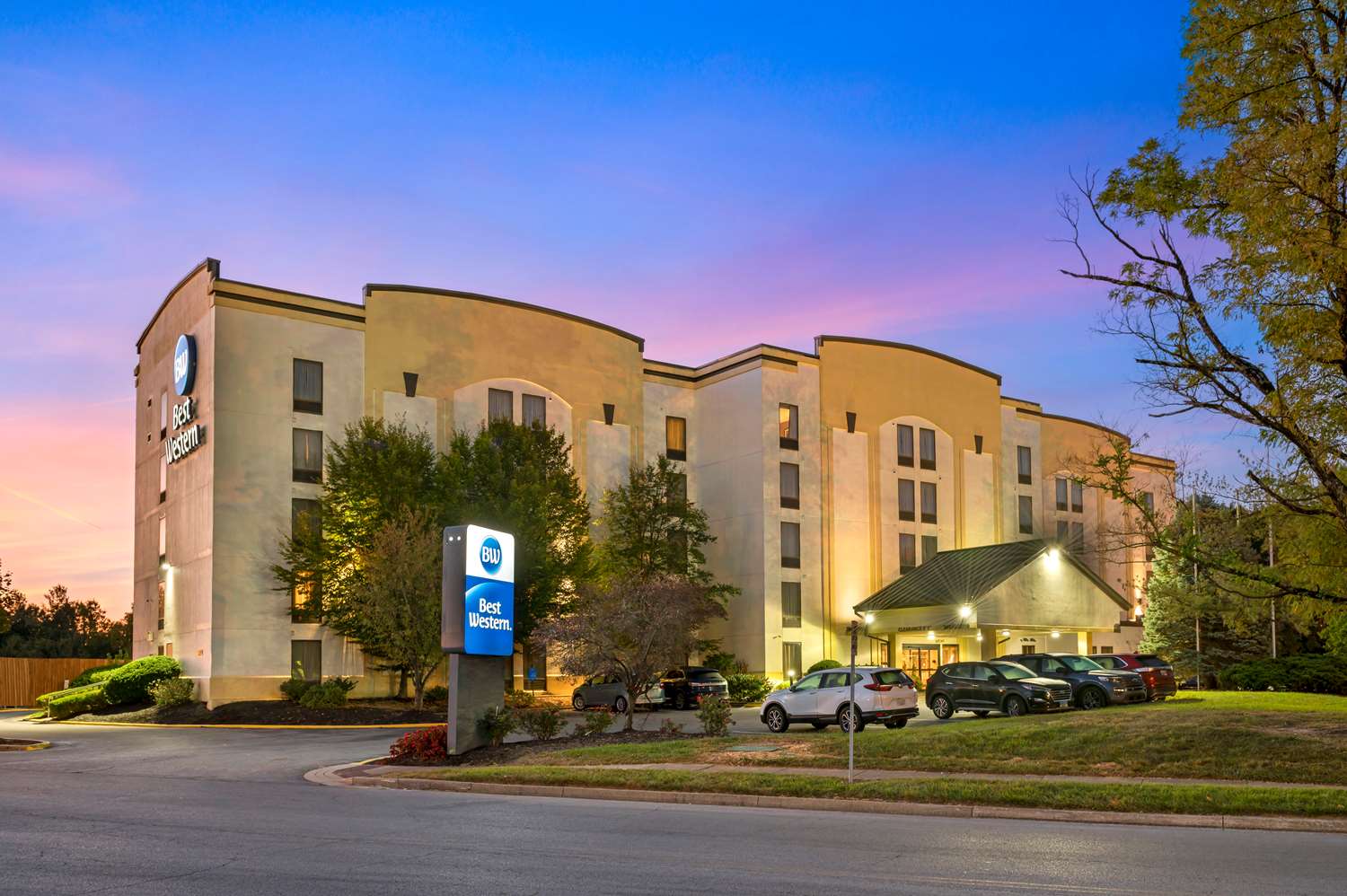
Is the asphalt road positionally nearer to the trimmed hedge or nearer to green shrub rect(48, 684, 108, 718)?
green shrub rect(48, 684, 108, 718)

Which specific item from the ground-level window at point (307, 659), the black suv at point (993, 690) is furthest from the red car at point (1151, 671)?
the ground-level window at point (307, 659)

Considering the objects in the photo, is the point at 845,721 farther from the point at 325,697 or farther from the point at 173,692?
the point at 173,692

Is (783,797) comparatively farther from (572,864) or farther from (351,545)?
(351,545)

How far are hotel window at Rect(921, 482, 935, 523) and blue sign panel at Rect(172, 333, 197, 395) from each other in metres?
34.1

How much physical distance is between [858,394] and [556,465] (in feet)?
58.0

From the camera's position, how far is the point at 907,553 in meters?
61.2

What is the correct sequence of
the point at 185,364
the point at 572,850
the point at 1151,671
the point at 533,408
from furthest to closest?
1. the point at 533,408
2. the point at 185,364
3. the point at 1151,671
4. the point at 572,850

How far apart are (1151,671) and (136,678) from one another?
34.0m

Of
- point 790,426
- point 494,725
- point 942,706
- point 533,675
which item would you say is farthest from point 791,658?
point 494,725

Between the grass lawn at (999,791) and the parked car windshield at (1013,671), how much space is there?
47.1 feet

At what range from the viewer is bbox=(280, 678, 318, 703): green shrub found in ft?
142

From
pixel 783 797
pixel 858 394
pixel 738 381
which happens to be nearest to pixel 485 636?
pixel 783 797

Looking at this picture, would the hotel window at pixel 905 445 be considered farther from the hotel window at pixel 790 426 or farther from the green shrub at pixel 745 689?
the green shrub at pixel 745 689

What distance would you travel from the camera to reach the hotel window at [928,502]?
62.4m
